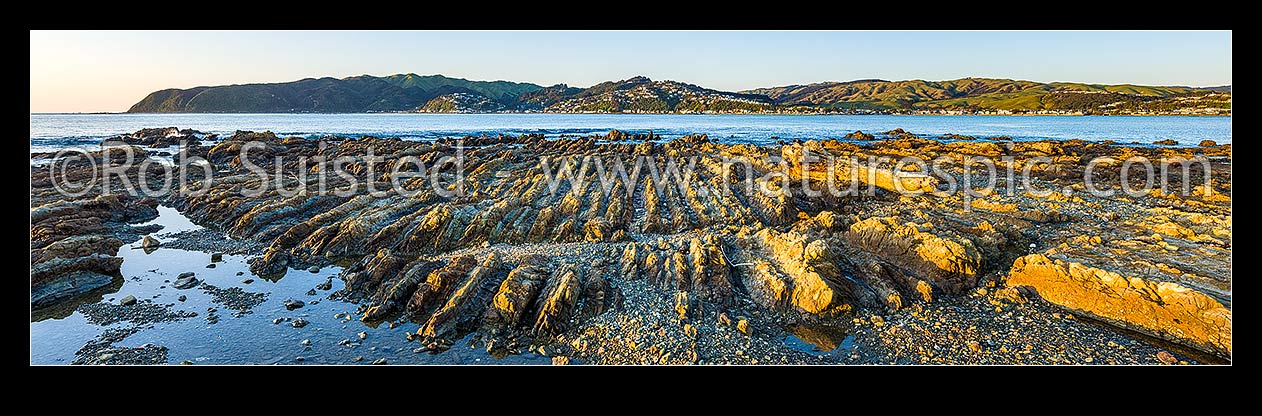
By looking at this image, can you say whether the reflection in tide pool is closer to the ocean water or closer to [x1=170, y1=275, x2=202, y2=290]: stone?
[x1=170, y1=275, x2=202, y2=290]: stone

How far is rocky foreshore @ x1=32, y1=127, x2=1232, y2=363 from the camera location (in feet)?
39.4

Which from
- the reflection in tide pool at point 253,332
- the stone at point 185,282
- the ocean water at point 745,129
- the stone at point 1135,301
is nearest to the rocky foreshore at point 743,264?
the stone at point 1135,301

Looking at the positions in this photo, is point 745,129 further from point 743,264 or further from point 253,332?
point 253,332

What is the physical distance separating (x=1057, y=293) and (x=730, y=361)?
9.46 meters

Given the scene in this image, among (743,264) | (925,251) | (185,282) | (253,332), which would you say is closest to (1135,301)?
(925,251)

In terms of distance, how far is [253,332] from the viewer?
12.9m

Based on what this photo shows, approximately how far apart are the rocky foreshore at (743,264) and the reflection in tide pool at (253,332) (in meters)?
0.64

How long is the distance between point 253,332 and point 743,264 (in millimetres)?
13583

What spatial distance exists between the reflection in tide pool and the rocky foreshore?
0.64m

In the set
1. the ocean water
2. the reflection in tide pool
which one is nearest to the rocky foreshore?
the reflection in tide pool

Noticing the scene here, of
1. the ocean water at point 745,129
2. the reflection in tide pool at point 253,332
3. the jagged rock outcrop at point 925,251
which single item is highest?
the ocean water at point 745,129

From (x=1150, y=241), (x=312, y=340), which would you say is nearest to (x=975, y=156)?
(x=1150, y=241)

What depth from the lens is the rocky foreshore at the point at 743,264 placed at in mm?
12016

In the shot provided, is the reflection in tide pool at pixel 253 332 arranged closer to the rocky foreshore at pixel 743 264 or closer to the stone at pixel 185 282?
the stone at pixel 185 282
